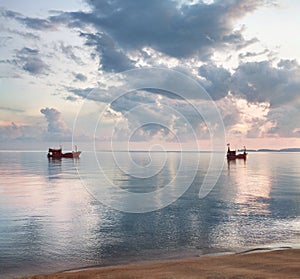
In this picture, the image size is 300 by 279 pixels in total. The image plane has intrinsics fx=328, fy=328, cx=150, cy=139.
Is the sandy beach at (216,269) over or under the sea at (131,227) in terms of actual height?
over

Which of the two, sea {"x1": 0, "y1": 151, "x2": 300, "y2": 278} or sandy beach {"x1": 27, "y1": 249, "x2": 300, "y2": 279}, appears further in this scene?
sea {"x1": 0, "y1": 151, "x2": 300, "y2": 278}

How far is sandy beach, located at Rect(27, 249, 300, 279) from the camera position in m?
12.4

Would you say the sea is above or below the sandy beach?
below

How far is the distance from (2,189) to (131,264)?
117 feet

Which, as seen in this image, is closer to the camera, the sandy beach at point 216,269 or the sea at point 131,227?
the sandy beach at point 216,269

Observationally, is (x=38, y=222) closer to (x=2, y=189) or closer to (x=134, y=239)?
(x=134, y=239)

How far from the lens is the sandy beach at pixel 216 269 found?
12.4 m

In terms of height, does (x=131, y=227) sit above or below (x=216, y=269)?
below

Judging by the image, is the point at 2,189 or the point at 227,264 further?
the point at 2,189

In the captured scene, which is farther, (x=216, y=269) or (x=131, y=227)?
(x=131, y=227)

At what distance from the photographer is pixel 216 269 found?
518 inches

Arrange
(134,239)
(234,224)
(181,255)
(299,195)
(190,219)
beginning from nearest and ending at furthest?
(181,255), (134,239), (234,224), (190,219), (299,195)

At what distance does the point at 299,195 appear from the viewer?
4066 centimetres

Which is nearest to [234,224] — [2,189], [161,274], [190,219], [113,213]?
[190,219]
